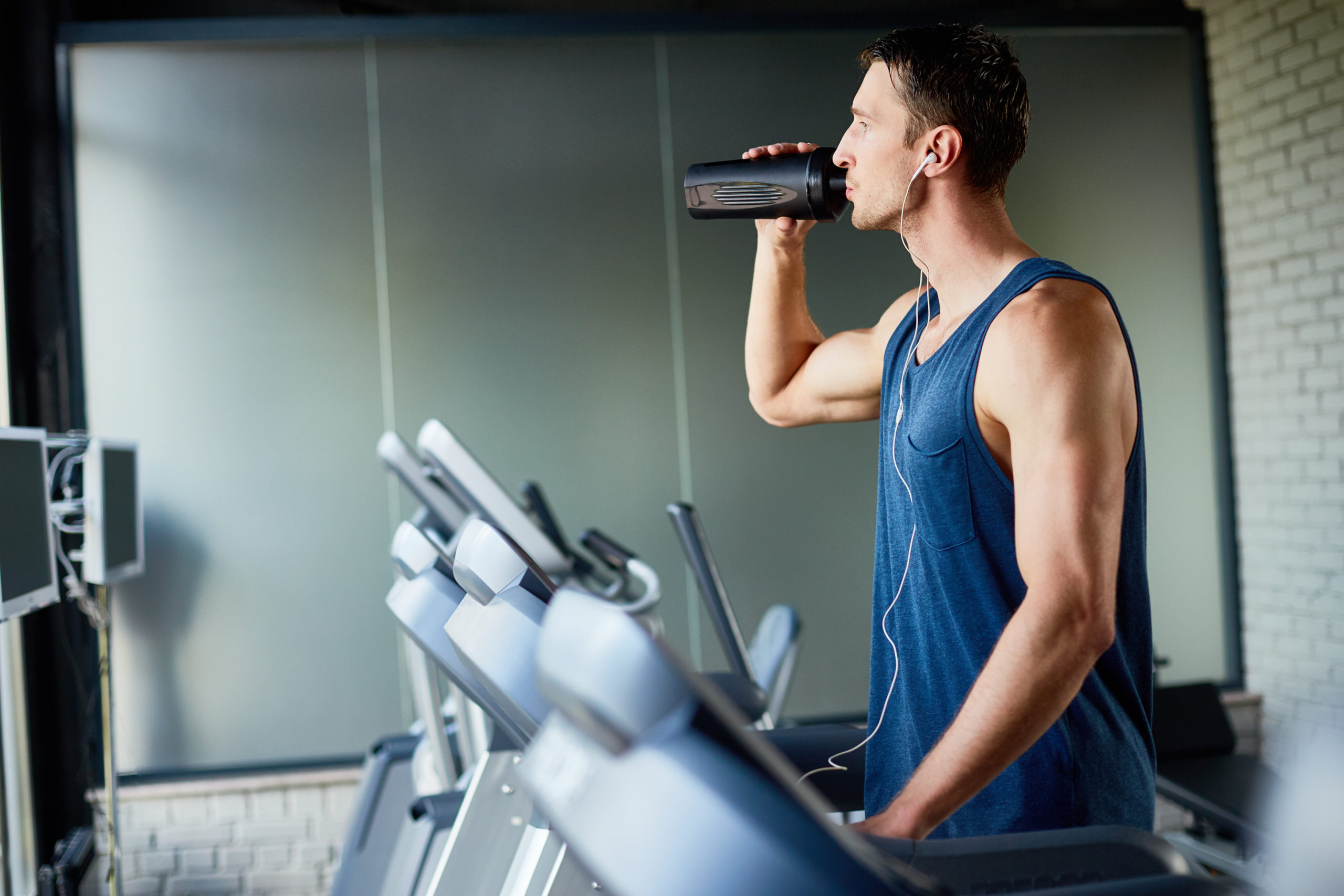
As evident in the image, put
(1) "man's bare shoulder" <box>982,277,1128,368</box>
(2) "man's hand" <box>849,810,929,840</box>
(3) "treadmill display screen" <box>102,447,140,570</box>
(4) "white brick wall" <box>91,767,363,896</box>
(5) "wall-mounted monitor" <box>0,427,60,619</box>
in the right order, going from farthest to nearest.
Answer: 1. (4) "white brick wall" <box>91,767,363,896</box>
2. (3) "treadmill display screen" <box>102,447,140,570</box>
3. (5) "wall-mounted monitor" <box>0,427,60,619</box>
4. (1) "man's bare shoulder" <box>982,277,1128,368</box>
5. (2) "man's hand" <box>849,810,929,840</box>

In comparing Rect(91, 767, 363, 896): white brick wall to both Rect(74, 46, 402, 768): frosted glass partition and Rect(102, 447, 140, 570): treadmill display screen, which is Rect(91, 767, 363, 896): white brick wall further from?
Rect(102, 447, 140, 570): treadmill display screen

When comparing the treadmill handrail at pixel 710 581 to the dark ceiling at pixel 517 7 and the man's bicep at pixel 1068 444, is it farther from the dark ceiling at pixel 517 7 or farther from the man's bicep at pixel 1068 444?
the dark ceiling at pixel 517 7

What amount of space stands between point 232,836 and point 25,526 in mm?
1531

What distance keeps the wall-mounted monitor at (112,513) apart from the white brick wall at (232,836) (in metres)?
0.80

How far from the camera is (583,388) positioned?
3.46 meters

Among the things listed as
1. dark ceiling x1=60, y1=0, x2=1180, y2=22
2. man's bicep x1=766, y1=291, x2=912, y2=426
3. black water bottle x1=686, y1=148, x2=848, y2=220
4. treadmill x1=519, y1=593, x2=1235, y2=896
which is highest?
dark ceiling x1=60, y1=0, x2=1180, y2=22

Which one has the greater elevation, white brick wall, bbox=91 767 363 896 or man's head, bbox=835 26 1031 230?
man's head, bbox=835 26 1031 230

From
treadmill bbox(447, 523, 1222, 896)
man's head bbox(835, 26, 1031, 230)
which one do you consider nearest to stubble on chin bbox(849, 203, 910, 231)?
man's head bbox(835, 26, 1031, 230)

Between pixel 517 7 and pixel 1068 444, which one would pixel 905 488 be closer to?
pixel 1068 444

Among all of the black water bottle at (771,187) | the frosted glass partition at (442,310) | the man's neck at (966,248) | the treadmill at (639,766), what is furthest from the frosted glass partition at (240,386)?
the treadmill at (639,766)

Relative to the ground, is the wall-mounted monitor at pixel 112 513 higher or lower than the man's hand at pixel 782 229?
lower

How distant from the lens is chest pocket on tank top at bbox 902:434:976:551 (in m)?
0.96

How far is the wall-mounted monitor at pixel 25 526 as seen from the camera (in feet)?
6.67

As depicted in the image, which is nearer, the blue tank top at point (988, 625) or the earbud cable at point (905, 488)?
the blue tank top at point (988, 625)
